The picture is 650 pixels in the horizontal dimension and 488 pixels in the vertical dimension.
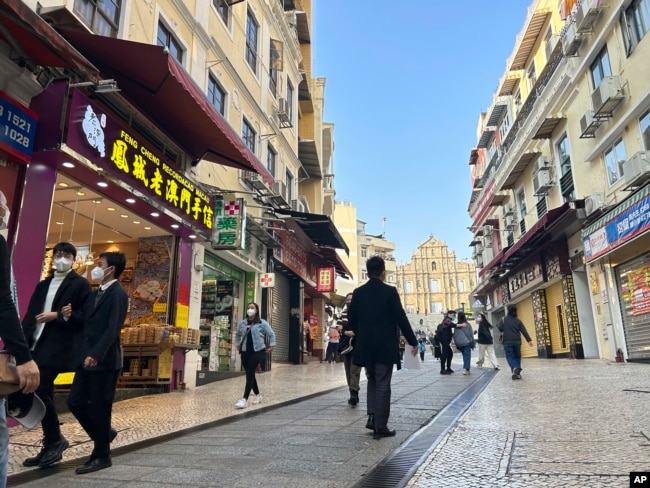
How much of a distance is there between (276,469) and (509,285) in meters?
25.1

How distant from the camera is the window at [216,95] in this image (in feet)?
38.6

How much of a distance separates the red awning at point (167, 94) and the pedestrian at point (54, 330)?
3428 millimetres

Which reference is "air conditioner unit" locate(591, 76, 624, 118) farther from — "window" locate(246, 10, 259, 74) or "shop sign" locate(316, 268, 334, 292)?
"shop sign" locate(316, 268, 334, 292)

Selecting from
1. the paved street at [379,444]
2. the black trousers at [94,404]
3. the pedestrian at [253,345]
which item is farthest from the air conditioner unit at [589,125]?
the black trousers at [94,404]

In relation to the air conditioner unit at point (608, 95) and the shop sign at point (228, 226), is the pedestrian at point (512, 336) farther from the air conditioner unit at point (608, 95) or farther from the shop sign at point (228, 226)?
the air conditioner unit at point (608, 95)

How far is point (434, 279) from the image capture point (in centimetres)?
9075

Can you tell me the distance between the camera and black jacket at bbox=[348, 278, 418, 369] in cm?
479

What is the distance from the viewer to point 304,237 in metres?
18.7

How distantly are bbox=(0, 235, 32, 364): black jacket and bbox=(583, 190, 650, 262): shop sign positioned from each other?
12595 mm

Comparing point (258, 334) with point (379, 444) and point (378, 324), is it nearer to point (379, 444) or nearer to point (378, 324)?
point (378, 324)

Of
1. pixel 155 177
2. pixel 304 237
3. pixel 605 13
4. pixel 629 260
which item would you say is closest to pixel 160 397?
pixel 155 177

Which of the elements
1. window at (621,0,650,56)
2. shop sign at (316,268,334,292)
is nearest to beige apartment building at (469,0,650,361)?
window at (621,0,650,56)

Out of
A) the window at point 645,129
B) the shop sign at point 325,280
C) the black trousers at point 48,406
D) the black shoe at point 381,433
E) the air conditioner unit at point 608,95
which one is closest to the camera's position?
the black trousers at point 48,406

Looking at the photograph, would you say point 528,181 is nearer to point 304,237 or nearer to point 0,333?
point 304,237
